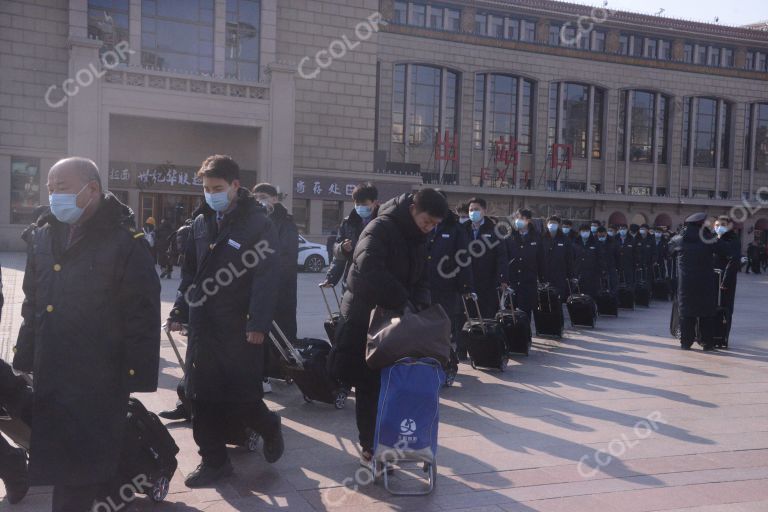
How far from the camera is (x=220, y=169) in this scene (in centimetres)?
456

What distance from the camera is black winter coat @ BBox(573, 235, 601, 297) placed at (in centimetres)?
1433

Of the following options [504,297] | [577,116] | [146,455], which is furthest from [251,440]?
[577,116]

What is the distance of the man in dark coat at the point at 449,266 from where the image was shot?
762 cm

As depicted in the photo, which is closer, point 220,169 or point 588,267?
point 220,169

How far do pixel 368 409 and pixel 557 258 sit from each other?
320 inches

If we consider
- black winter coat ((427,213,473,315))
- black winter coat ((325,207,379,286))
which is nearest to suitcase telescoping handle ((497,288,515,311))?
black winter coat ((427,213,473,315))

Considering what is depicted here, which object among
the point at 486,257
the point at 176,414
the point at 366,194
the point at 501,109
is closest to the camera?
the point at 176,414

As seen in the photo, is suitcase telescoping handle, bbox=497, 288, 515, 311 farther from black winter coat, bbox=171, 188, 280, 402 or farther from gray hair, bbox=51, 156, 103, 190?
gray hair, bbox=51, 156, 103, 190

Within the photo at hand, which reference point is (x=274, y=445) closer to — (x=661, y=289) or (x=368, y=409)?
(x=368, y=409)

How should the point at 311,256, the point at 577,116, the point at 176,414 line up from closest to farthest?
1. the point at 176,414
2. the point at 311,256
3. the point at 577,116

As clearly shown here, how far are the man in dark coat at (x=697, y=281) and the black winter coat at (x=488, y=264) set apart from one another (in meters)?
2.88

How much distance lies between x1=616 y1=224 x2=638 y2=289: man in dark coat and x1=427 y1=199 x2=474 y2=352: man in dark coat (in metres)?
9.81

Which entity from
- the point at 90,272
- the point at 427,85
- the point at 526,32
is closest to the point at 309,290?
the point at 90,272

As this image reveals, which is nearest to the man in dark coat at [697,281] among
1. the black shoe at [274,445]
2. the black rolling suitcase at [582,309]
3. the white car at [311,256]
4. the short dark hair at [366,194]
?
the black rolling suitcase at [582,309]
